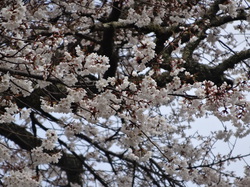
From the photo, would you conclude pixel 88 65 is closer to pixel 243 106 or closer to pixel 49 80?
pixel 49 80

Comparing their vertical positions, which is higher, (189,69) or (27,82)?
(189,69)

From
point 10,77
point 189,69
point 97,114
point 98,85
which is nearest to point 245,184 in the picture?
point 189,69

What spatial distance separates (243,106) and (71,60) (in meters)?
1.57

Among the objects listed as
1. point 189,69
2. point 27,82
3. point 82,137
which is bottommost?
point 27,82

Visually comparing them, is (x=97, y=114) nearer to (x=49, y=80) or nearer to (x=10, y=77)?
(x=49, y=80)

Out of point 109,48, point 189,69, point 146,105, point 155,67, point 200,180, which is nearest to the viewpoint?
point 155,67

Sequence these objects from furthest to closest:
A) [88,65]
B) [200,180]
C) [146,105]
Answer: [200,180], [146,105], [88,65]

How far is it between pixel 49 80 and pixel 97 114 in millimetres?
606

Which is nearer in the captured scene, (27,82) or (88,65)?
(88,65)

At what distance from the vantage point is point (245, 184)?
5223mm

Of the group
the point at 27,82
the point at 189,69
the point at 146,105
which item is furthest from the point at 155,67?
the point at 189,69

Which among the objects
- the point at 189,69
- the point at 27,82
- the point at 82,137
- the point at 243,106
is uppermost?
the point at 189,69

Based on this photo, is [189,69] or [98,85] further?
[189,69]

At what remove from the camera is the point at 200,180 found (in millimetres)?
5484
